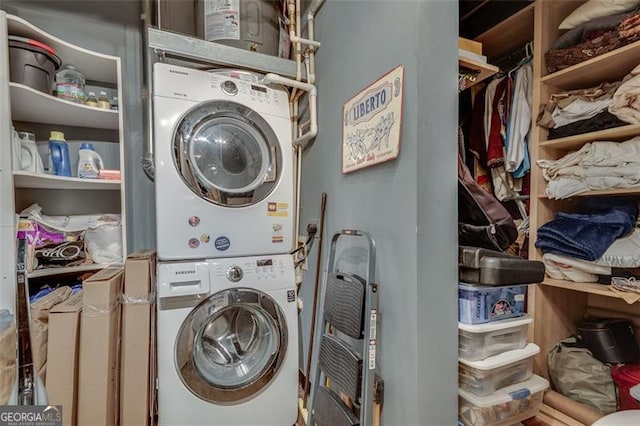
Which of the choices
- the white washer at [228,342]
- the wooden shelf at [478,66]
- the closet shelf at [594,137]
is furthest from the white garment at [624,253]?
the white washer at [228,342]

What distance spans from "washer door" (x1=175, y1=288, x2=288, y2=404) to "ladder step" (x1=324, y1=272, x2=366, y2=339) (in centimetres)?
42

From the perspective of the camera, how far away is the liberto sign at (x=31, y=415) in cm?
119

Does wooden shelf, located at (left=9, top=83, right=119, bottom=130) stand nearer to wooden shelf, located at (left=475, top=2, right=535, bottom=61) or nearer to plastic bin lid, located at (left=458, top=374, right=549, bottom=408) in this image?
plastic bin lid, located at (left=458, top=374, right=549, bottom=408)

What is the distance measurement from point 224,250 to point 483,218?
45.9 inches

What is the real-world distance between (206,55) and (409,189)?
124cm

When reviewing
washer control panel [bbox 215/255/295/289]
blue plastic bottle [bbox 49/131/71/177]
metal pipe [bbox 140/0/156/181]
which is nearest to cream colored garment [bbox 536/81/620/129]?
washer control panel [bbox 215/255/295/289]

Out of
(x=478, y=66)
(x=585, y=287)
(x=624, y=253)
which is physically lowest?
(x=585, y=287)

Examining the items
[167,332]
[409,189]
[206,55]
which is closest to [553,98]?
[409,189]

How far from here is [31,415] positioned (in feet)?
4.05

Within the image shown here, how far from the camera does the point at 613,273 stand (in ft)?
4.38

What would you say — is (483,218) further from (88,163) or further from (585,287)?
(88,163)

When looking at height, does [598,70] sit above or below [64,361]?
above

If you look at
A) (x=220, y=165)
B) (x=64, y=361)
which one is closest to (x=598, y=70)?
(x=220, y=165)

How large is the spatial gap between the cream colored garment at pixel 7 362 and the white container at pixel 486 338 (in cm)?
178
